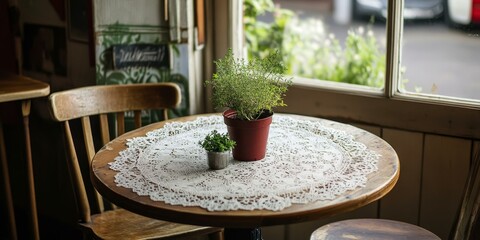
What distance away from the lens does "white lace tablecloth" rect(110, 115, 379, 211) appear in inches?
68.3

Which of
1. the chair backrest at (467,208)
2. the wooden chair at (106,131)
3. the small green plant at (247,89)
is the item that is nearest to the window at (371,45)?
the chair backrest at (467,208)

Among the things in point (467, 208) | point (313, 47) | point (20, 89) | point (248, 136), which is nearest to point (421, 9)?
point (313, 47)

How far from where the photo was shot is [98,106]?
2.55 metres

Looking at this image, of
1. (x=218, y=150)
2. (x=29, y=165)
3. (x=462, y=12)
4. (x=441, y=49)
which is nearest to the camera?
(x=218, y=150)

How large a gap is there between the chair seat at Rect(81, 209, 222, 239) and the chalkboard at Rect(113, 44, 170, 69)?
2.39 feet

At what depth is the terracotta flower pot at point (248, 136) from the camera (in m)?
1.96

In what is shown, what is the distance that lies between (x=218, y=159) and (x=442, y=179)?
1037mm

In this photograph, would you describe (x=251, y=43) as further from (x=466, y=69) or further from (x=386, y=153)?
(x=386, y=153)

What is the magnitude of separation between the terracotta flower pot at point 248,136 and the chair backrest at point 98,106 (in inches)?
25.9

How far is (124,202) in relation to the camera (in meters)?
1.75

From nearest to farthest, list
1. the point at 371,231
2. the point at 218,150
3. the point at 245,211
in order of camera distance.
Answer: the point at 245,211, the point at 218,150, the point at 371,231

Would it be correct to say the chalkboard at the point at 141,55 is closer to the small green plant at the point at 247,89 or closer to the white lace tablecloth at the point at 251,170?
the white lace tablecloth at the point at 251,170

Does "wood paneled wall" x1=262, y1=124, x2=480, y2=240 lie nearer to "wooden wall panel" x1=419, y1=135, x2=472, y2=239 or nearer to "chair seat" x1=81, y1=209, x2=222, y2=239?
"wooden wall panel" x1=419, y1=135, x2=472, y2=239

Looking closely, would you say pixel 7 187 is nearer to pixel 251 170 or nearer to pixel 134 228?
pixel 134 228
